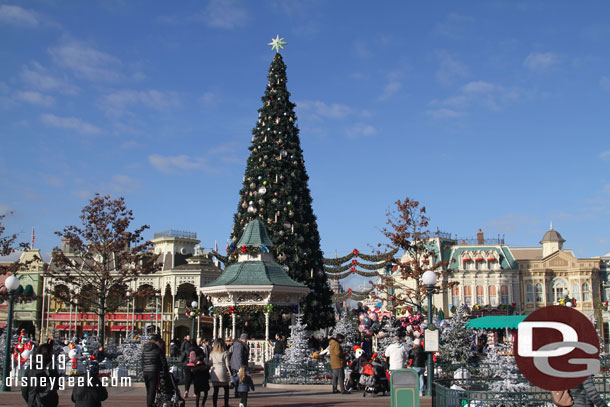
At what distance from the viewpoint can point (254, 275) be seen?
74.6 ft

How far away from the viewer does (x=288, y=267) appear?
1139 inches

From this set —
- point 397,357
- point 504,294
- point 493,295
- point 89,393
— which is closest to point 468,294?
point 493,295

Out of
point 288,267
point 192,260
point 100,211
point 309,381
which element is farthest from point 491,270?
point 309,381

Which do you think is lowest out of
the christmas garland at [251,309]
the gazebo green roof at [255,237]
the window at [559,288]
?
the christmas garland at [251,309]

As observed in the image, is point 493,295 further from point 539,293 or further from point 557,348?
point 557,348

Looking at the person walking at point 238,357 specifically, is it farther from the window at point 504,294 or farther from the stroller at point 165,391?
the window at point 504,294

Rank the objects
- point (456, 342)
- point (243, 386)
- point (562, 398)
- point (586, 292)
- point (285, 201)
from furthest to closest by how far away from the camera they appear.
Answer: point (586, 292) → point (285, 201) → point (456, 342) → point (243, 386) → point (562, 398)

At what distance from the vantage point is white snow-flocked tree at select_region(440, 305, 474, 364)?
19.9 m

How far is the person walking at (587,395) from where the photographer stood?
263 inches

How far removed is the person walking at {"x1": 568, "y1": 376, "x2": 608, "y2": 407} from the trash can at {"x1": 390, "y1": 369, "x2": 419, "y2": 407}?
3379 millimetres

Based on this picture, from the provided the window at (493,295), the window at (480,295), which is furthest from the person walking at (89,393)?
the window at (493,295)

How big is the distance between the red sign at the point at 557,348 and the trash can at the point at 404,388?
4.53m

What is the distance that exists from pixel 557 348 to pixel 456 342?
15156 mm

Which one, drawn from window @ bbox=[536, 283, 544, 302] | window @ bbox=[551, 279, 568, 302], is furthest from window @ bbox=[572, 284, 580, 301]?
window @ bbox=[536, 283, 544, 302]
